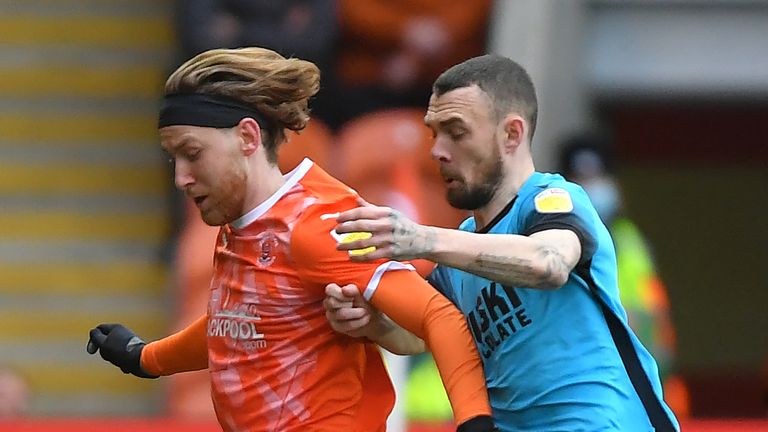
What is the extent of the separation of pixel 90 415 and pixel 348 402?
6.12 m

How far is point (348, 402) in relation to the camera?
13.1 feet

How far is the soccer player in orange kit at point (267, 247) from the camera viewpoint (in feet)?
12.8

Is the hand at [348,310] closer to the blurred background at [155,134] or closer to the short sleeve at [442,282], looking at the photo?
the short sleeve at [442,282]

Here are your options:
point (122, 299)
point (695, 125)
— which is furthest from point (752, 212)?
point (122, 299)

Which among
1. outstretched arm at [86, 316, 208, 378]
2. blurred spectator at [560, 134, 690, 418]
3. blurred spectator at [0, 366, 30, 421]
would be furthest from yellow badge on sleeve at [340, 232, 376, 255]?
blurred spectator at [0, 366, 30, 421]

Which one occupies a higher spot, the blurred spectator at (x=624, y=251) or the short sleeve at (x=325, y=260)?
the short sleeve at (x=325, y=260)

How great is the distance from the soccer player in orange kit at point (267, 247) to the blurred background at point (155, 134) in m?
4.04

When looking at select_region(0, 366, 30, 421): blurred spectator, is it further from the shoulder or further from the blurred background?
the shoulder

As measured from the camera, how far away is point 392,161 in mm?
9344

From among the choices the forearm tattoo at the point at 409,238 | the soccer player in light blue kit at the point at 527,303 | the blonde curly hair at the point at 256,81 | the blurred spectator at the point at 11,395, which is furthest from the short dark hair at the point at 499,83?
the blurred spectator at the point at 11,395

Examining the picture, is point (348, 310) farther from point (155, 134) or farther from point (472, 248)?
point (155, 134)

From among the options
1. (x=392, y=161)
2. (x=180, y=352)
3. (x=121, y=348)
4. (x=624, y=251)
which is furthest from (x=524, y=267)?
(x=392, y=161)

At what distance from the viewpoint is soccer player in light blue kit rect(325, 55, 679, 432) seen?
12.4 ft

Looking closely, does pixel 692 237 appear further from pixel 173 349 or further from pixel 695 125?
pixel 173 349
